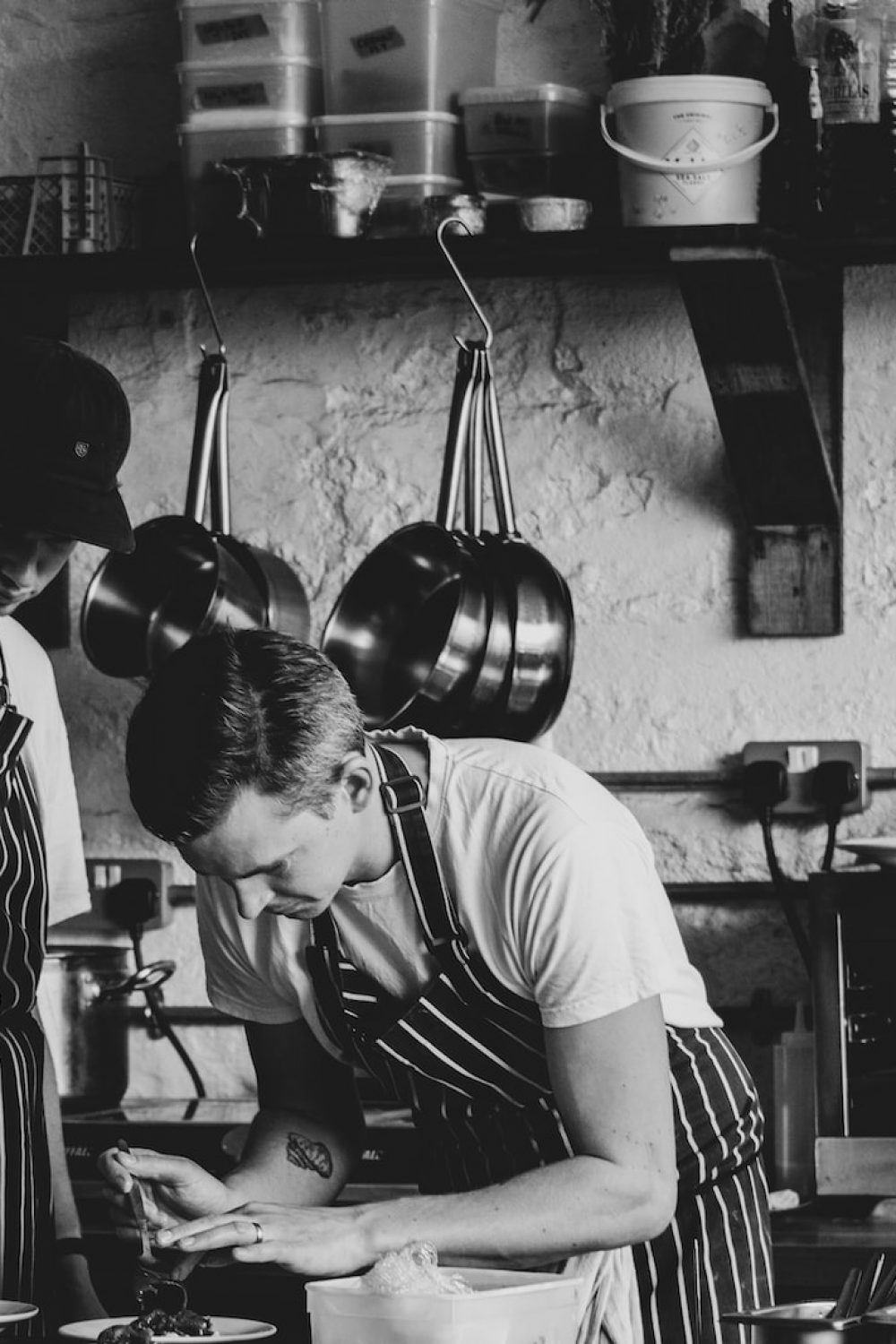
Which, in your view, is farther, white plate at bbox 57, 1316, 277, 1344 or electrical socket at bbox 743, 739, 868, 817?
electrical socket at bbox 743, 739, 868, 817

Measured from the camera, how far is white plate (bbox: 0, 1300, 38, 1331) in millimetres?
1684

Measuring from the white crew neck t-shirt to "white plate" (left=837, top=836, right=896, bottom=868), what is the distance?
0.59 metres

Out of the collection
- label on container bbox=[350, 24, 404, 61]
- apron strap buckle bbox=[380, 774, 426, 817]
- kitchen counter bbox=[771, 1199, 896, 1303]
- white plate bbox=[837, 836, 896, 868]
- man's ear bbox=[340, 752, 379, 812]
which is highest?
label on container bbox=[350, 24, 404, 61]

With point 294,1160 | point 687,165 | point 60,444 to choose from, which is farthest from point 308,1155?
point 687,165

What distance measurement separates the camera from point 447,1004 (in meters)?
1.96

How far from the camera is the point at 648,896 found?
188cm

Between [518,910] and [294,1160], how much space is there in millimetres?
425

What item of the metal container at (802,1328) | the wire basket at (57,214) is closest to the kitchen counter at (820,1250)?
the metal container at (802,1328)

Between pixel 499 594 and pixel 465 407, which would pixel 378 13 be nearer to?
pixel 465 407

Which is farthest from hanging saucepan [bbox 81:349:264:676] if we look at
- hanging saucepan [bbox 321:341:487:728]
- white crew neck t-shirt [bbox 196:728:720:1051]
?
white crew neck t-shirt [bbox 196:728:720:1051]

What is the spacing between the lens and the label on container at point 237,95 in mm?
3021

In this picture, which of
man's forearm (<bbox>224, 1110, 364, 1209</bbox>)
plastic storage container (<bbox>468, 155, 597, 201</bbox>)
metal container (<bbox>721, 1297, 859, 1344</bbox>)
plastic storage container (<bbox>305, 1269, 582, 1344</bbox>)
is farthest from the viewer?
plastic storage container (<bbox>468, 155, 597, 201</bbox>)

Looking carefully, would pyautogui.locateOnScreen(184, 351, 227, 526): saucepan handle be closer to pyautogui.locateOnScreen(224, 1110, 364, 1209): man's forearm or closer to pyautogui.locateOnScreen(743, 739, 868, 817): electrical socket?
pyautogui.locateOnScreen(743, 739, 868, 817): electrical socket

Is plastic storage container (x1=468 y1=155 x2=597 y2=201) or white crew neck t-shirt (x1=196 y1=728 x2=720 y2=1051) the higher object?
plastic storage container (x1=468 y1=155 x2=597 y2=201)
